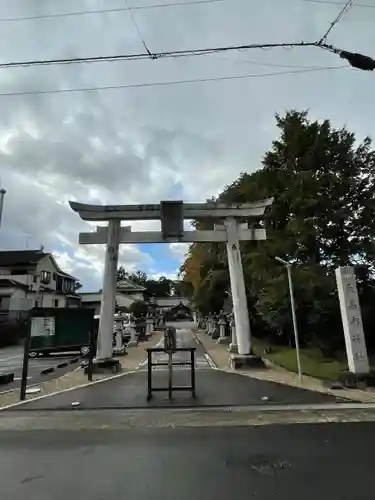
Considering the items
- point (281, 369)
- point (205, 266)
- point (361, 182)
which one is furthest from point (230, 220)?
point (205, 266)

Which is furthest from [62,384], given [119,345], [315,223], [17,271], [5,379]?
[17,271]

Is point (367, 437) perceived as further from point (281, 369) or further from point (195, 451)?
point (281, 369)

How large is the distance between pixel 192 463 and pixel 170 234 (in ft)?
36.8

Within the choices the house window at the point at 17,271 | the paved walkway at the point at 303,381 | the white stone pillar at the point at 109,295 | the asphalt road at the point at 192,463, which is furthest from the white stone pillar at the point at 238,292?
the house window at the point at 17,271

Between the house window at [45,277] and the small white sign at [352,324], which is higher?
the house window at [45,277]

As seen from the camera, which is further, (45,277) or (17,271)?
(45,277)

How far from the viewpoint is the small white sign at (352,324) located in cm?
1098

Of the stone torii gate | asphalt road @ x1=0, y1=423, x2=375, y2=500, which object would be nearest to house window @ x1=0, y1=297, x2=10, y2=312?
the stone torii gate

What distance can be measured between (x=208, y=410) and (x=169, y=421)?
1173 mm

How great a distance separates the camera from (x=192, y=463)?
16.3 feet

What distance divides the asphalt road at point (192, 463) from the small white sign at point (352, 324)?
4533 millimetres

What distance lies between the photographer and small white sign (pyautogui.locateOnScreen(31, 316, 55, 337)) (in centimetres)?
1114

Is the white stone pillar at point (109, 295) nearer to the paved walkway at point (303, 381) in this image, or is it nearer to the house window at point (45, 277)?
the paved walkway at point (303, 381)

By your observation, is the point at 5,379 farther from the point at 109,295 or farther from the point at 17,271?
the point at 17,271
